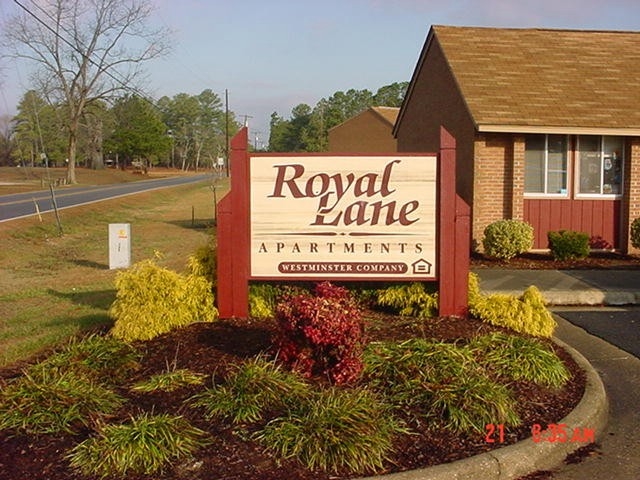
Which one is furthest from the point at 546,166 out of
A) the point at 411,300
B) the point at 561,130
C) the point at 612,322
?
the point at 411,300

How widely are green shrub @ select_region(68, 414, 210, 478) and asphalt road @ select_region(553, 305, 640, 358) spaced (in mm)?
4775

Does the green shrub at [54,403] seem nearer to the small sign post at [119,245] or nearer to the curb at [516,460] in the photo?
the curb at [516,460]

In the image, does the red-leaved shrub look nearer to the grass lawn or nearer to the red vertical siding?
the grass lawn

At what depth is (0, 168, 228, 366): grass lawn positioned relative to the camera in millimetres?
8047

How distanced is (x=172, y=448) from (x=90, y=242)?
58.1 feet

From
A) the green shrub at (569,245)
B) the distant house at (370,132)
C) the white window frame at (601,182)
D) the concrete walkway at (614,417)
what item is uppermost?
the distant house at (370,132)

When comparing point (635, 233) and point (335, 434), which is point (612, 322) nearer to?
point (335, 434)

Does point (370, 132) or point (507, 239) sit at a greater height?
point (370, 132)

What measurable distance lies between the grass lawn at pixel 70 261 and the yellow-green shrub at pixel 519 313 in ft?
11.1

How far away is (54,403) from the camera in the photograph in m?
4.59

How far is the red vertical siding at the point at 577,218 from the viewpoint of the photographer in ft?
47.1

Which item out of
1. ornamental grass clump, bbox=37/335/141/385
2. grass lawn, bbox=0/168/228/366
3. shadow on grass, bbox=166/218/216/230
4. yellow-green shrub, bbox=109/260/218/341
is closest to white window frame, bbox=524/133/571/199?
grass lawn, bbox=0/168/228/366

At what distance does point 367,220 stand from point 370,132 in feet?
158

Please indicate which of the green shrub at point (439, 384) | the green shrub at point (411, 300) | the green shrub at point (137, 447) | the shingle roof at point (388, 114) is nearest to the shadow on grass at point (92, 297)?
the green shrub at point (411, 300)
